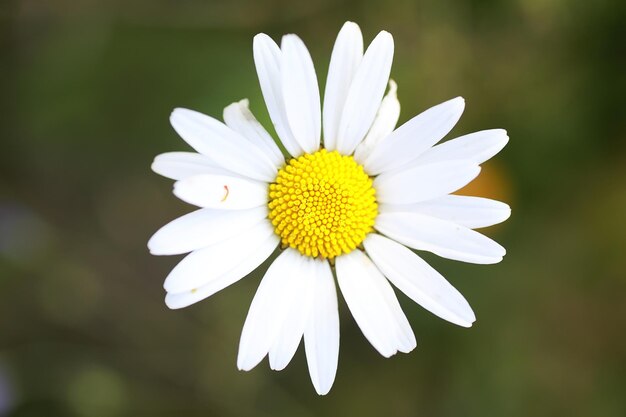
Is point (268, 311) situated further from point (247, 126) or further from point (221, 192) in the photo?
point (247, 126)

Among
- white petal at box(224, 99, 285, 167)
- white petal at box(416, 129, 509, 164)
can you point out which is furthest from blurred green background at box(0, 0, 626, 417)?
white petal at box(416, 129, 509, 164)

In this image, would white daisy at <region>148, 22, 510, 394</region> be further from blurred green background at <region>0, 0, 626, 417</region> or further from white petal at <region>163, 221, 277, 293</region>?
blurred green background at <region>0, 0, 626, 417</region>

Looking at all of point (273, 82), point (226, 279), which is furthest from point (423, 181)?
point (226, 279)

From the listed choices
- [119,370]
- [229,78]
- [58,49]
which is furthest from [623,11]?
[119,370]

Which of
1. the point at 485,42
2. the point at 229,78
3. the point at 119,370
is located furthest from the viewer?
the point at 119,370

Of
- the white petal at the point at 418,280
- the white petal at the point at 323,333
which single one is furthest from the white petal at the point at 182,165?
the white petal at the point at 418,280

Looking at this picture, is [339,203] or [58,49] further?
[58,49]

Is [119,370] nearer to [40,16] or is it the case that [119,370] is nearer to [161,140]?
[161,140]
